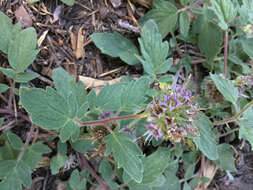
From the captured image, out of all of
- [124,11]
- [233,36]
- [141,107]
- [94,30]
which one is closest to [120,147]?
[141,107]

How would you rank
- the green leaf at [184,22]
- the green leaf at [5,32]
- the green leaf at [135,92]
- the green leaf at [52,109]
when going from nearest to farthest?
the green leaf at [52,109]
the green leaf at [135,92]
the green leaf at [5,32]
the green leaf at [184,22]

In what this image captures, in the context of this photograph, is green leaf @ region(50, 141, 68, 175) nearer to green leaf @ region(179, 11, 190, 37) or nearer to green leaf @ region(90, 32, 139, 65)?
green leaf @ region(90, 32, 139, 65)

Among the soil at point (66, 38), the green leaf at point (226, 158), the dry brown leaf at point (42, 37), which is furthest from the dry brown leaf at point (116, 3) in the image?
the green leaf at point (226, 158)

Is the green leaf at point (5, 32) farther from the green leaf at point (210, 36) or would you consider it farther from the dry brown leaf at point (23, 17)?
the green leaf at point (210, 36)

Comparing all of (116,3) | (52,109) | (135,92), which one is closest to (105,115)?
(135,92)

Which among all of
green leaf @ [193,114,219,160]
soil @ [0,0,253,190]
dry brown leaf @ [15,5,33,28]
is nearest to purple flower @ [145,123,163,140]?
green leaf @ [193,114,219,160]

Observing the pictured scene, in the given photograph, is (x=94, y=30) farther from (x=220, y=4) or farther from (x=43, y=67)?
(x=220, y=4)

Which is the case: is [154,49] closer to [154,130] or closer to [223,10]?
[223,10]
